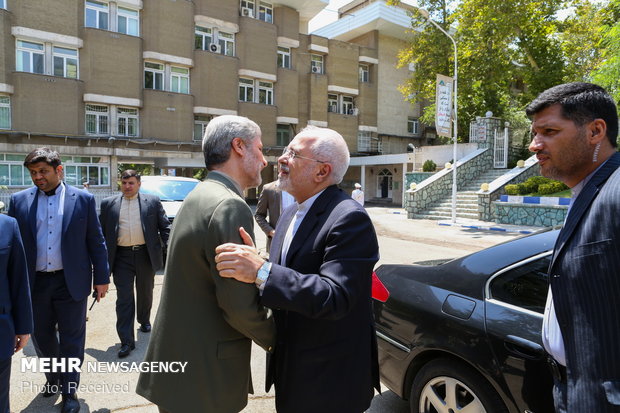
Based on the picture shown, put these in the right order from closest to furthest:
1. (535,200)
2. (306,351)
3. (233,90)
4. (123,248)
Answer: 1. (306,351)
2. (123,248)
3. (535,200)
4. (233,90)

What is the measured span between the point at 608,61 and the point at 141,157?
75.7 feet

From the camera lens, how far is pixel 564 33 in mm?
21844

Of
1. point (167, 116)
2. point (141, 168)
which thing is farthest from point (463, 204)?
point (141, 168)

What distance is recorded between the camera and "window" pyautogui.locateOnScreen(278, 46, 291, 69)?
30328 millimetres

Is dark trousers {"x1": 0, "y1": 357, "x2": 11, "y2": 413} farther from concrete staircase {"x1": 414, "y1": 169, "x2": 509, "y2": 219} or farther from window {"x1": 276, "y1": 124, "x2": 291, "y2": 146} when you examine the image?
window {"x1": 276, "y1": 124, "x2": 291, "y2": 146}

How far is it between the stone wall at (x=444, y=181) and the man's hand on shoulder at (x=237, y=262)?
18.3m

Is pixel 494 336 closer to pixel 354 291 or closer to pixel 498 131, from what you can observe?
pixel 354 291

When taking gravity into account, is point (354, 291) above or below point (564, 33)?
below

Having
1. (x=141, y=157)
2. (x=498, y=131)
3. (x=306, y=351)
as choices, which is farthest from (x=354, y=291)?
(x=141, y=157)

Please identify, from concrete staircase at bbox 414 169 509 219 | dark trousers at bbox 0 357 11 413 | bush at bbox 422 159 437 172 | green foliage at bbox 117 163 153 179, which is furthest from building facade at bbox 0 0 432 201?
dark trousers at bbox 0 357 11 413

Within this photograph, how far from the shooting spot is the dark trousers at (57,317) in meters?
3.21

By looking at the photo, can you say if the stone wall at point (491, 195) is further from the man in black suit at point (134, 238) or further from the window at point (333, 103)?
the window at point (333, 103)

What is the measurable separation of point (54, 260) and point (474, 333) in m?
3.17

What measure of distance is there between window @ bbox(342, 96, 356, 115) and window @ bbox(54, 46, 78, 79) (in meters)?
19.3
